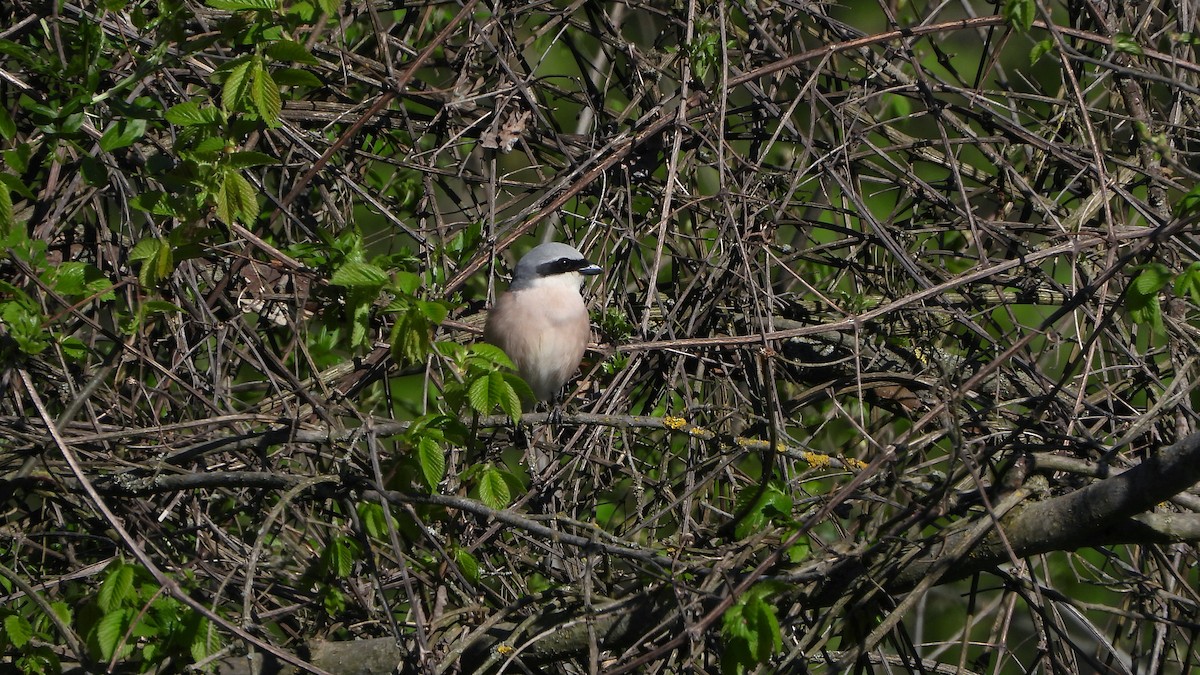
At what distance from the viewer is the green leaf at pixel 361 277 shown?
88.0 inches

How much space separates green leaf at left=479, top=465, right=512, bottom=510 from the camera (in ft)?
7.84

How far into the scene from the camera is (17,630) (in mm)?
2418

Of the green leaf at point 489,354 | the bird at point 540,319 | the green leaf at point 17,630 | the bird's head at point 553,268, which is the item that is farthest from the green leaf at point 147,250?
the bird at point 540,319

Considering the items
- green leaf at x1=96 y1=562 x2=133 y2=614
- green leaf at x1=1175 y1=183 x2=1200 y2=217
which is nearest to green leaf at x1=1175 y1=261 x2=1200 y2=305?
green leaf at x1=1175 y1=183 x2=1200 y2=217

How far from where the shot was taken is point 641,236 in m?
3.53

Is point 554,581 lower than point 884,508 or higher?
lower

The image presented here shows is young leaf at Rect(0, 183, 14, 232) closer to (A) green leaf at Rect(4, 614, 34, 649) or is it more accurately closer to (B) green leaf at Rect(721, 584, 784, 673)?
(A) green leaf at Rect(4, 614, 34, 649)

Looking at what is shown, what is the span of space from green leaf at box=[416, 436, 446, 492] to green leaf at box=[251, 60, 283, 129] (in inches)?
29.2

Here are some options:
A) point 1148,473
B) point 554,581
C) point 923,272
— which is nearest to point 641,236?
point 923,272

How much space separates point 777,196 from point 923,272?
0.56 meters

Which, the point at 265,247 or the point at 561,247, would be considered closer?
the point at 265,247

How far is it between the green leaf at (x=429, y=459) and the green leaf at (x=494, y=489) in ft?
0.46

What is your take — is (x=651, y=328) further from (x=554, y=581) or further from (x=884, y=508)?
(x=884, y=508)

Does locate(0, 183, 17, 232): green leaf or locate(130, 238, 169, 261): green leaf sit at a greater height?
locate(0, 183, 17, 232): green leaf
